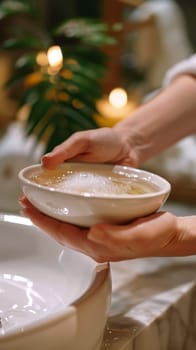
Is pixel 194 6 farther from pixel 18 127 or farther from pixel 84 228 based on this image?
pixel 84 228

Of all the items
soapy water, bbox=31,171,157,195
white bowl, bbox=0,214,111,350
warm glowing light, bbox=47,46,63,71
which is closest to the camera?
white bowl, bbox=0,214,111,350

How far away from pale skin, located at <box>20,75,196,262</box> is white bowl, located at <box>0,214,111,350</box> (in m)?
0.06

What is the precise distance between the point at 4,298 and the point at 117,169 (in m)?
0.24

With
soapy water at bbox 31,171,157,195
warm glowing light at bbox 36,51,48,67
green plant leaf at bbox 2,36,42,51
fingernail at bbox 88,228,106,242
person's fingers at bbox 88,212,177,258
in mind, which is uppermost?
green plant leaf at bbox 2,36,42,51

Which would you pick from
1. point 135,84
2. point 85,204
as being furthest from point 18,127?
point 85,204

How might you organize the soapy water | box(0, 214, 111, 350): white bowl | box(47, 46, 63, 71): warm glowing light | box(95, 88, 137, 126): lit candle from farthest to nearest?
box(95, 88, 137, 126): lit candle, box(47, 46, 63, 71): warm glowing light, the soapy water, box(0, 214, 111, 350): white bowl

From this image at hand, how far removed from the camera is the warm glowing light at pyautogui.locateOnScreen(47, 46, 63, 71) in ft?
4.36

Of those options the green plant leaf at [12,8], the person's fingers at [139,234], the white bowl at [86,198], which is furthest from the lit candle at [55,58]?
the person's fingers at [139,234]

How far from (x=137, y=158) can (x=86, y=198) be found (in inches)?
16.4

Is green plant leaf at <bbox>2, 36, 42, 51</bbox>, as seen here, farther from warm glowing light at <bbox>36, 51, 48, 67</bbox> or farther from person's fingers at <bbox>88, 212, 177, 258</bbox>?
person's fingers at <bbox>88, 212, 177, 258</bbox>

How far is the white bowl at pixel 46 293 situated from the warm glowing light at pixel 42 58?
0.63 m

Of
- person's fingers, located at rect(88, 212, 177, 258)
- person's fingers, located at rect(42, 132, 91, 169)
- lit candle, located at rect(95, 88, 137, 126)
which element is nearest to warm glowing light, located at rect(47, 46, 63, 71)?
lit candle, located at rect(95, 88, 137, 126)

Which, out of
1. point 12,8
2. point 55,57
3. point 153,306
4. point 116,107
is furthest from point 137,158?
point 116,107

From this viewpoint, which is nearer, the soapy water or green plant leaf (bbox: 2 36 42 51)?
the soapy water
